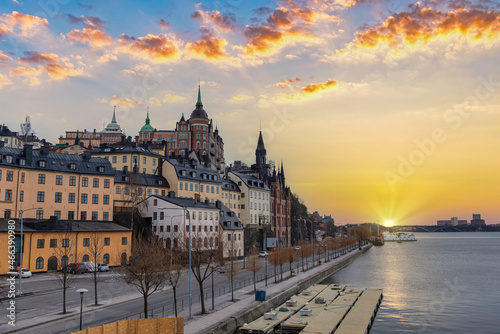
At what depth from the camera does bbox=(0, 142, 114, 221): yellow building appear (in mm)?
72875

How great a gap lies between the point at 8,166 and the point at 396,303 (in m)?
66.3

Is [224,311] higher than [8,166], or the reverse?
[8,166]

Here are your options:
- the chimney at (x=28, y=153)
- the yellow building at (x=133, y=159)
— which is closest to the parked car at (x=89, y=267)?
the chimney at (x=28, y=153)

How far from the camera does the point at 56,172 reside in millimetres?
79625

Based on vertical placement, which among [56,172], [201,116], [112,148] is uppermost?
[201,116]

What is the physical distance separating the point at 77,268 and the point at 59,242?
5.04m

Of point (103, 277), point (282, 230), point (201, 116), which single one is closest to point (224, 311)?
point (103, 277)

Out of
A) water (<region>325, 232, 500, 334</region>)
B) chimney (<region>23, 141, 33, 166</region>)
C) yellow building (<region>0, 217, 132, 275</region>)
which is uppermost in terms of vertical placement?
chimney (<region>23, 141, 33, 166</region>)

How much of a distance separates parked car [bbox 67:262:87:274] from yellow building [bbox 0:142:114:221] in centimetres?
1459

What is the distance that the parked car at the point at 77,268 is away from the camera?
66.2 meters

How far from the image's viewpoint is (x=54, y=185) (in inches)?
3115

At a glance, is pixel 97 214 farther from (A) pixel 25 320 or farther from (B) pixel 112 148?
(A) pixel 25 320

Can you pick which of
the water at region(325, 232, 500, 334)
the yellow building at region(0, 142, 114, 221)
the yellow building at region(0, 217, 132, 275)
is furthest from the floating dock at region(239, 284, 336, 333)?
the yellow building at region(0, 142, 114, 221)

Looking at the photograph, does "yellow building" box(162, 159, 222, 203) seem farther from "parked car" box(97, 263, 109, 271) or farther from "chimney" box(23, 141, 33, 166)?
"chimney" box(23, 141, 33, 166)
